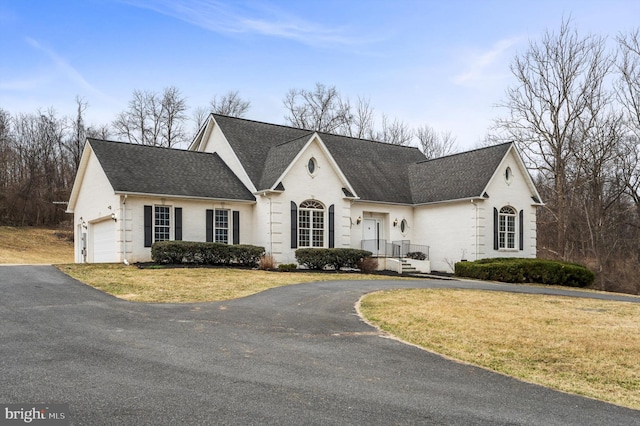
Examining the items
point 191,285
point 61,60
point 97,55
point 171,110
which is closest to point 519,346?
point 191,285

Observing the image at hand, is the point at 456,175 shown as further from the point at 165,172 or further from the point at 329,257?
the point at 165,172

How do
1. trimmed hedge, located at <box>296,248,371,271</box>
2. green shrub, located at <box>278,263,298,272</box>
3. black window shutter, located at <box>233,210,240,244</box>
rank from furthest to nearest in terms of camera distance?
black window shutter, located at <box>233,210,240,244</box> < trimmed hedge, located at <box>296,248,371,271</box> < green shrub, located at <box>278,263,298,272</box>

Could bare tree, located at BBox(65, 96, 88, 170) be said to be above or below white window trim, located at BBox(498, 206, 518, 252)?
above

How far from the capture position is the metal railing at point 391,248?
2759 cm

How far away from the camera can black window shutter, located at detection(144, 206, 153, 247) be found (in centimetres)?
2183

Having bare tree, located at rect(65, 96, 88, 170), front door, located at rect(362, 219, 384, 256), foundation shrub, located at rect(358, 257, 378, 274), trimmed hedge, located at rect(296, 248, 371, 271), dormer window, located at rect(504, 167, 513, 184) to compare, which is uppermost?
bare tree, located at rect(65, 96, 88, 170)

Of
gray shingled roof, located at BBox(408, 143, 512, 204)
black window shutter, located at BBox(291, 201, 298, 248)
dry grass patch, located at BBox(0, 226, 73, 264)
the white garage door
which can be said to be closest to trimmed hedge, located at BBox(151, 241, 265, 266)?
black window shutter, located at BBox(291, 201, 298, 248)

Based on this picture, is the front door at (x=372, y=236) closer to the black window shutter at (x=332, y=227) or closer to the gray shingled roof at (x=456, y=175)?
the black window shutter at (x=332, y=227)

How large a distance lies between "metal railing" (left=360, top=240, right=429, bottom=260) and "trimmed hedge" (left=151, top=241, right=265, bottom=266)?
666 cm

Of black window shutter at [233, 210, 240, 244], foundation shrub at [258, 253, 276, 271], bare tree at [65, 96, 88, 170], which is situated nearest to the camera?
foundation shrub at [258, 253, 276, 271]

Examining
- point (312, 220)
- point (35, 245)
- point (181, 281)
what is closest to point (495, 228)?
point (312, 220)

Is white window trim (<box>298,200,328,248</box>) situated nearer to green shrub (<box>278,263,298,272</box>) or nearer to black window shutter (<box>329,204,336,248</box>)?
black window shutter (<box>329,204,336,248</box>)

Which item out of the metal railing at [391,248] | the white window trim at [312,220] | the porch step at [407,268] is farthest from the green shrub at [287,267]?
the porch step at [407,268]

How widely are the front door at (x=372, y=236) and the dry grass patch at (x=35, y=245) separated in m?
19.9
